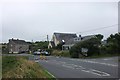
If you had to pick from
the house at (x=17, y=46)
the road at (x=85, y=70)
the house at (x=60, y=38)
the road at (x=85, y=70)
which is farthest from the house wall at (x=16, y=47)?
the road at (x=85, y=70)

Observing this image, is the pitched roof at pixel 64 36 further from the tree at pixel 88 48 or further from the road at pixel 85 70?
the road at pixel 85 70

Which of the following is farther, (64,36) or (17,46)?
(17,46)

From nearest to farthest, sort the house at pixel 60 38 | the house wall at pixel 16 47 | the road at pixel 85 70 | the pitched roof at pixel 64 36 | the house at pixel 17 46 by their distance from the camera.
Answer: the road at pixel 85 70
the house at pixel 60 38
the pitched roof at pixel 64 36
the house wall at pixel 16 47
the house at pixel 17 46

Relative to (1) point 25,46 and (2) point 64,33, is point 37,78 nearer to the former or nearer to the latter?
(2) point 64,33

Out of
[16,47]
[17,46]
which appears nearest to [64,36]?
[17,46]

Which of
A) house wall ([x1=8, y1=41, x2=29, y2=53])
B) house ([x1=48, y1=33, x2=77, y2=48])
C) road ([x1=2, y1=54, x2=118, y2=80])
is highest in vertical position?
house ([x1=48, y1=33, x2=77, y2=48])

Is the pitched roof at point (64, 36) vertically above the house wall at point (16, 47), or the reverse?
the pitched roof at point (64, 36)

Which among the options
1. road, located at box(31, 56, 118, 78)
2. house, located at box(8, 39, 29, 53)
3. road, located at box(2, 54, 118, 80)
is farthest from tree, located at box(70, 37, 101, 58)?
house, located at box(8, 39, 29, 53)

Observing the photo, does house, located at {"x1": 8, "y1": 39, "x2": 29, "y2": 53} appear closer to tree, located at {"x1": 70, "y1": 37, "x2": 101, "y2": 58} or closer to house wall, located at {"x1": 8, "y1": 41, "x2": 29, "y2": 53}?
house wall, located at {"x1": 8, "y1": 41, "x2": 29, "y2": 53}

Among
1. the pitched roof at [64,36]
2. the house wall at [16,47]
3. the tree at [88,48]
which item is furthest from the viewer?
the house wall at [16,47]

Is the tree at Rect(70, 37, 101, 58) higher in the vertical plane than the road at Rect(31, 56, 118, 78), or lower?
higher

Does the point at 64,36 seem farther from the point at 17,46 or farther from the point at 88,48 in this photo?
the point at 88,48

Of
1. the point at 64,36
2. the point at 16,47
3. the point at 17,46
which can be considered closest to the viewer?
the point at 64,36

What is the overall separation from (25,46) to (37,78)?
11397 centimetres
